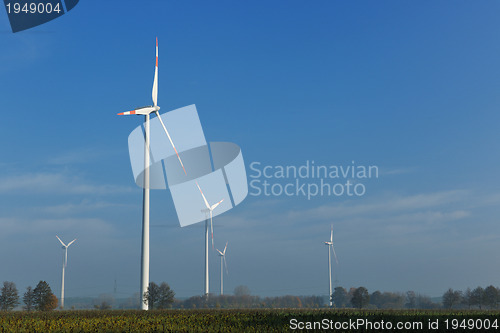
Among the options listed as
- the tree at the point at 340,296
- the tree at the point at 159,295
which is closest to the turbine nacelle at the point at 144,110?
the tree at the point at 159,295

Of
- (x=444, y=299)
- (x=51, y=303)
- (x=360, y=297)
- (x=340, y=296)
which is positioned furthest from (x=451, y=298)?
(x=51, y=303)

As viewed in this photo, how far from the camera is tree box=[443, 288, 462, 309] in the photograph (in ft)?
362

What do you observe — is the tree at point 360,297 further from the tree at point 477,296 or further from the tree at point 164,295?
the tree at point 164,295

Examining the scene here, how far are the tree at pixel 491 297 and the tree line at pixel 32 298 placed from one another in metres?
83.9

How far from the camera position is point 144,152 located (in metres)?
72.0

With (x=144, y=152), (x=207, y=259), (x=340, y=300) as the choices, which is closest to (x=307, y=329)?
(x=144, y=152)

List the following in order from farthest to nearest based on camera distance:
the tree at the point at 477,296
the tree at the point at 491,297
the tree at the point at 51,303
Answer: the tree at the point at 477,296 < the tree at the point at 491,297 < the tree at the point at 51,303

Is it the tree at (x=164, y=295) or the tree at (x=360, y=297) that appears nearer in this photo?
the tree at (x=164, y=295)

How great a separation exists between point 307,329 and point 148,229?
4501 centimetres

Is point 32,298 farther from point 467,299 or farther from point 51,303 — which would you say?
point 467,299

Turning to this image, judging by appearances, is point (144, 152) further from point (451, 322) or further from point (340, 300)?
point (340, 300)

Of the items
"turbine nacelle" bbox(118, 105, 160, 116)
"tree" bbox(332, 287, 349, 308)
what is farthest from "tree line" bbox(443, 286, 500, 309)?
"turbine nacelle" bbox(118, 105, 160, 116)

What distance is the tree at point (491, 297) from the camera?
106 metres

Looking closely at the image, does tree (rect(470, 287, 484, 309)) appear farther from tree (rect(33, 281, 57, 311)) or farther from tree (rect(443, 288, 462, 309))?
tree (rect(33, 281, 57, 311))
